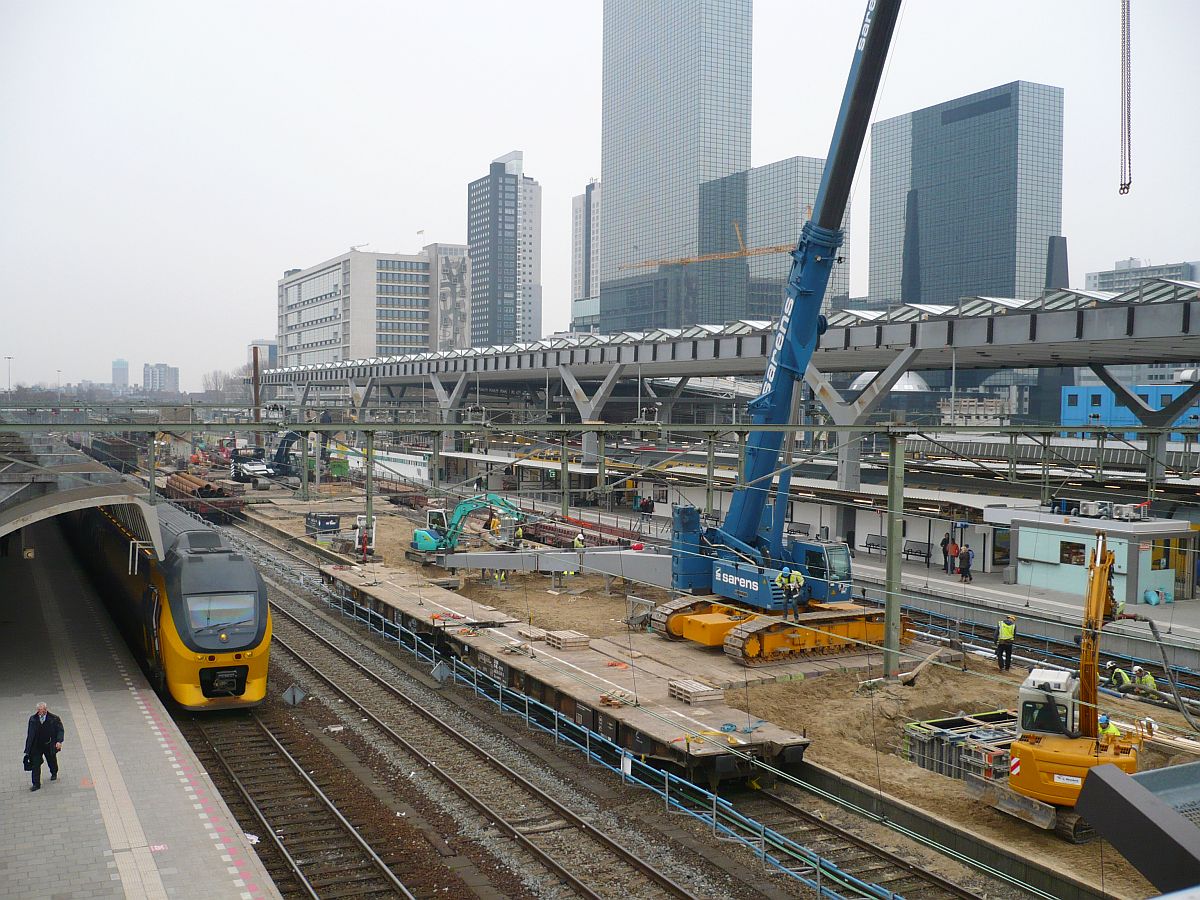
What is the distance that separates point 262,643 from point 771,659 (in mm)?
9981

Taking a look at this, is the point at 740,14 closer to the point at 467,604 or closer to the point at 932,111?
the point at 932,111

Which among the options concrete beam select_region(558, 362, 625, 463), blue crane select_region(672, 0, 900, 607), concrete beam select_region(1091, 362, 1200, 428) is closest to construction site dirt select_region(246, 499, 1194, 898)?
blue crane select_region(672, 0, 900, 607)

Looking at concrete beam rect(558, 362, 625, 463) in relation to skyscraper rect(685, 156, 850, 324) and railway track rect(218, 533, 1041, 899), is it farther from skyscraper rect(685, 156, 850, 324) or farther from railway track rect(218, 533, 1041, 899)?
skyscraper rect(685, 156, 850, 324)

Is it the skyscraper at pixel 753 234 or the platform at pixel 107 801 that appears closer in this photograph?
the platform at pixel 107 801

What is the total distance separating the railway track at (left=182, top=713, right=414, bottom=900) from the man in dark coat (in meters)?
2.56

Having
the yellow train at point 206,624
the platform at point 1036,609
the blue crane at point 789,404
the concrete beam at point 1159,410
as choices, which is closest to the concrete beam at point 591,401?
the platform at point 1036,609

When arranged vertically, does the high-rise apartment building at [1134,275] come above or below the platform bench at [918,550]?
above

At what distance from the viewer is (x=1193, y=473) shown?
1184 inches

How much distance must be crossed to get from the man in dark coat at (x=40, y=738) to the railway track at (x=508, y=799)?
5.11 metres

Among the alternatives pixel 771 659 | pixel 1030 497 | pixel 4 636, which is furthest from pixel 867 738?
pixel 4 636

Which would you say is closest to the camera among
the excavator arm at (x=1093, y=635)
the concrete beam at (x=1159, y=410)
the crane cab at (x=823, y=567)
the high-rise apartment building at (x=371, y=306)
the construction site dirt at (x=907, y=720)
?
the construction site dirt at (x=907, y=720)

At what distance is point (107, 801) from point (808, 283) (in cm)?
1555

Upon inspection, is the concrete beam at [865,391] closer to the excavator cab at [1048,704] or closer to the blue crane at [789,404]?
the blue crane at [789,404]

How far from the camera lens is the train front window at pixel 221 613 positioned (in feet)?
54.1
